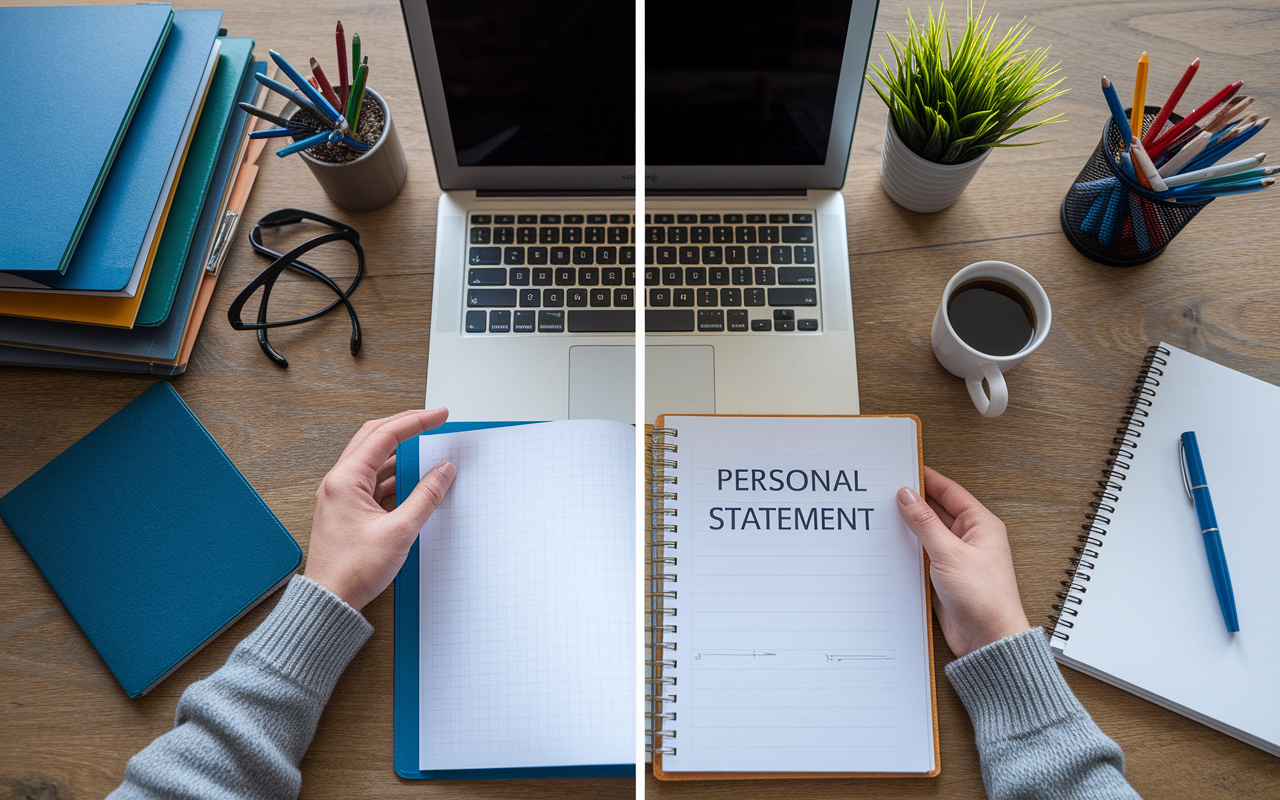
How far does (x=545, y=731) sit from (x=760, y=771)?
0.65ft

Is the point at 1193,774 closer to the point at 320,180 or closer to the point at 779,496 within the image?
the point at 779,496

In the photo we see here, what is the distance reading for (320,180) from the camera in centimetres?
86

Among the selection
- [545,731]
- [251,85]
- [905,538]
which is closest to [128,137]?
[251,85]

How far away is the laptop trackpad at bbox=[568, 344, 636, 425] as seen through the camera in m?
0.82

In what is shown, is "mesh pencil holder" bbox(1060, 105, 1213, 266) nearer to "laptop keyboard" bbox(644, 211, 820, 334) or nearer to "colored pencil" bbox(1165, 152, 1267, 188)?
"colored pencil" bbox(1165, 152, 1267, 188)

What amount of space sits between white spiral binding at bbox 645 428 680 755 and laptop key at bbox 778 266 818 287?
216mm

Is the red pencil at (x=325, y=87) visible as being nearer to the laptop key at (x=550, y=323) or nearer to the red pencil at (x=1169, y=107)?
the laptop key at (x=550, y=323)

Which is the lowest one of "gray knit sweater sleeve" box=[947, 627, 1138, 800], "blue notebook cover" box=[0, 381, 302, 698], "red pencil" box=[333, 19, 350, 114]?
"gray knit sweater sleeve" box=[947, 627, 1138, 800]

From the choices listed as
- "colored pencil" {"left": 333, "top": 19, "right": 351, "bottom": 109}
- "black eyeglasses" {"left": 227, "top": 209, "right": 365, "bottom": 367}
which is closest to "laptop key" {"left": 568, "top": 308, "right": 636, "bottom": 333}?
"black eyeglasses" {"left": 227, "top": 209, "right": 365, "bottom": 367}

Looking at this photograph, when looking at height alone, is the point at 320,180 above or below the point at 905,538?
above

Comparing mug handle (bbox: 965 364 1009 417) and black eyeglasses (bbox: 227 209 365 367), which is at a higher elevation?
black eyeglasses (bbox: 227 209 365 367)

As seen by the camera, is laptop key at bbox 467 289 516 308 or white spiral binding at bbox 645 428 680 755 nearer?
white spiral binding at bbox 645 428 680 755

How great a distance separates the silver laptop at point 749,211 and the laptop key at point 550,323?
94mm

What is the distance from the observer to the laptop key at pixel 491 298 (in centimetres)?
85
